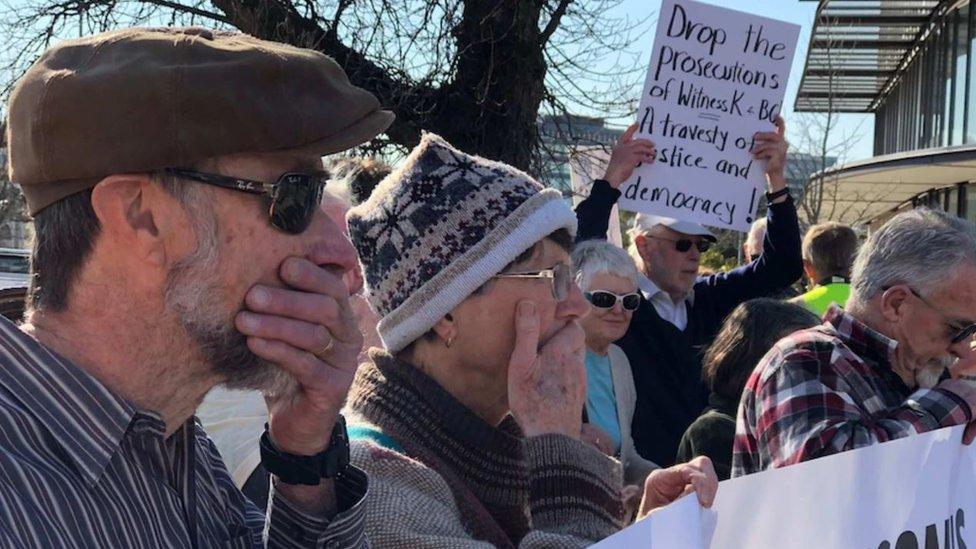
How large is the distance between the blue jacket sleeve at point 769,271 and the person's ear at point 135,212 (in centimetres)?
390

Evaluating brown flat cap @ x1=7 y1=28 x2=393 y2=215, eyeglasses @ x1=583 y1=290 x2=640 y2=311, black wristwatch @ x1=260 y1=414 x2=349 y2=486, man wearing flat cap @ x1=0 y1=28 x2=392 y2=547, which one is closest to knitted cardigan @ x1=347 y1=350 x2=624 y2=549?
black wristwatch @ x1=260 y1=414 x2=349 y2=486

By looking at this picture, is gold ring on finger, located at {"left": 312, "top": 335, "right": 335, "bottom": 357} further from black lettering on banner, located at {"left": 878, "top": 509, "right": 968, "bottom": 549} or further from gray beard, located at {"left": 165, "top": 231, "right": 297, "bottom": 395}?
black lettering on banner, located at {"left": 878, "top": 509, "right": 968, "bottom": 549}

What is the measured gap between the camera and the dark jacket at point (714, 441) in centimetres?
357

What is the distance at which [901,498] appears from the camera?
2775 mm

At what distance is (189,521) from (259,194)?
1.66 ft

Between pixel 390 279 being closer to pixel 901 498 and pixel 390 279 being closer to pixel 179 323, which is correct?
pixel 179 323

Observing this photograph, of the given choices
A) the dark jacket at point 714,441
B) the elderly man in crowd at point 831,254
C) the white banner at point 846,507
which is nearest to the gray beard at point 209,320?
the white banner at point 846,507

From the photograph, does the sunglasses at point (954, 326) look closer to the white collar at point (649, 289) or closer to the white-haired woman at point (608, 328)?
the white-haired woman at point (608, 328)

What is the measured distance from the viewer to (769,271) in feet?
17.4

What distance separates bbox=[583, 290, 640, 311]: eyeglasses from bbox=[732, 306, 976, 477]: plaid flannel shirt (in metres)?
1.30

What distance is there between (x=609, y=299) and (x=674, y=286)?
1.04 m

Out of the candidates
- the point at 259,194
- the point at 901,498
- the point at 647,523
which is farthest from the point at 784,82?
the point at 259,194

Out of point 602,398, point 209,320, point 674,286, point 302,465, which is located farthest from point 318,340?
point 674,286

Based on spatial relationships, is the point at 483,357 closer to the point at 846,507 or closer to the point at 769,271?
the point at 846,507
